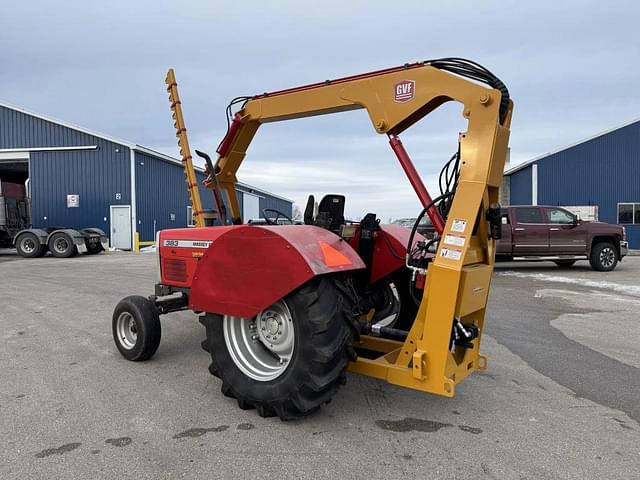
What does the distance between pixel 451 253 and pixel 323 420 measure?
1.56 m

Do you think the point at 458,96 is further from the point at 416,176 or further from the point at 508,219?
the point at 508,219

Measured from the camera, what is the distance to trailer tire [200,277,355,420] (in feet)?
11.8

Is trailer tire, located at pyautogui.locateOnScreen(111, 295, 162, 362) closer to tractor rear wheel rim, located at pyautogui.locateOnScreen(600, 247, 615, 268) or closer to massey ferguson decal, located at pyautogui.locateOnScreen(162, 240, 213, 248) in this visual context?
massey ferguson decal, located at pyautogui.locateOnScreen(162, 240, 213, 248)

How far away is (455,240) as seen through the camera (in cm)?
365

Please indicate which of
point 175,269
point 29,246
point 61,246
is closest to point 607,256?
point 175,269

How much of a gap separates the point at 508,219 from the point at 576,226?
203 cm

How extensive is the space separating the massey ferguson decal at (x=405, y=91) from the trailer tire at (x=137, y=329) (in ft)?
10.7

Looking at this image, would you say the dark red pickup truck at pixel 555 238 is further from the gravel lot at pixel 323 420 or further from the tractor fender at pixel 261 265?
the tractor fender at pixel 261 265

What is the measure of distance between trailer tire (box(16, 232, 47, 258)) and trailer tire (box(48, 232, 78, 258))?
41 cm

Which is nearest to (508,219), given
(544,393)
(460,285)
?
(544,393)

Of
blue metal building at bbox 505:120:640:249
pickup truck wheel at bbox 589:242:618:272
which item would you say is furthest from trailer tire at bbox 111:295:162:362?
blue metal building at bbox 505:120:640:249

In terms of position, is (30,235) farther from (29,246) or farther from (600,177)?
(600,177)

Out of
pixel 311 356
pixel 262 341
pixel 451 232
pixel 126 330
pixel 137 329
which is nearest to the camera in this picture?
pixel 311 356

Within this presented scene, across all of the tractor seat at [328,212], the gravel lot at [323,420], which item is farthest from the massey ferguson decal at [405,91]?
the gravel lot at [323,420]
